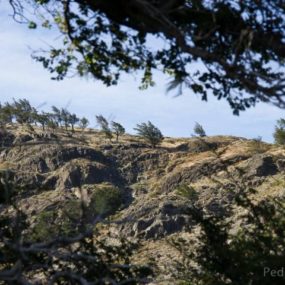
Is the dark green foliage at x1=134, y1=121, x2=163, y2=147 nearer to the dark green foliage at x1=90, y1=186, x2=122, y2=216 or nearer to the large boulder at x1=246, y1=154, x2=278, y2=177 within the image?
the large boulder at x1=246, y1=154, x2=278, y2=177

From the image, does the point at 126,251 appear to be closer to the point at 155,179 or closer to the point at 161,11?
the point at 161,11

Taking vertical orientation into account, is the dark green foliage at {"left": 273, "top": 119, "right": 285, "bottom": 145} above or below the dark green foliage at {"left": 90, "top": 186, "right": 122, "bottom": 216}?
above

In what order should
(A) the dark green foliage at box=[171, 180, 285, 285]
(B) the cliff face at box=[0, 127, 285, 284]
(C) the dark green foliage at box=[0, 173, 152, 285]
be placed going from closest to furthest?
(C) the dark green foliage at box=[0, 173, 152, 285]
(A) the dark green foliage at box=[171, 180, 285, 285]
(B) the cliff face at box=[0, 127, 285, 284]

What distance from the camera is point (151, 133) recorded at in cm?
12812

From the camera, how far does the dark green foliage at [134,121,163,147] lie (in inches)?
4953

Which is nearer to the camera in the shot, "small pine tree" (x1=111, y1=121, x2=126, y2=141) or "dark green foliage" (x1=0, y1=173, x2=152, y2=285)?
"dark green foliage" (x1=0, y1=173, x2=152, y2=285)

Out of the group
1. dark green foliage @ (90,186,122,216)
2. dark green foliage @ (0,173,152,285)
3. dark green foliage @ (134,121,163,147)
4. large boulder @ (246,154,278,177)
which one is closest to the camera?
dark green foliage @ (0,173,152,285)

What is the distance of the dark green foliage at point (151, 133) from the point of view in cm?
12581

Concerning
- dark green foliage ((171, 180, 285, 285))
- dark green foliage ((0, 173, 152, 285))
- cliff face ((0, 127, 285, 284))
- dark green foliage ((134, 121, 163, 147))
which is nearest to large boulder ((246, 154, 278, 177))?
cliff face ((0, 127, 285, 284))

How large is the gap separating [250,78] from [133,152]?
114m

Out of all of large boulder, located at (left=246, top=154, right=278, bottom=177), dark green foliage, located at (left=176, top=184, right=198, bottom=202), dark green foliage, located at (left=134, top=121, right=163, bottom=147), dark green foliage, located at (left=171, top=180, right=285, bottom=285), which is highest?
dark green foliage, located at (left=134, top=121, right=163, bottom=147)

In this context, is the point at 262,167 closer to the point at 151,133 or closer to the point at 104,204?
the point at 151,133

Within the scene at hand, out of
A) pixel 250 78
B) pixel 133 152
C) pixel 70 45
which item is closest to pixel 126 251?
pixel 70 45

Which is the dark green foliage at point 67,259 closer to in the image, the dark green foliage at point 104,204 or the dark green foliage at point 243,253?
the dark green foliage at point 104,204
